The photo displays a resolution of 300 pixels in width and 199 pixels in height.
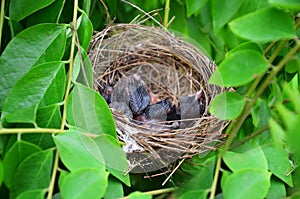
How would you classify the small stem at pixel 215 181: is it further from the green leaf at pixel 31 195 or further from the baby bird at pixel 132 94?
the baby bird at pixel 132 94

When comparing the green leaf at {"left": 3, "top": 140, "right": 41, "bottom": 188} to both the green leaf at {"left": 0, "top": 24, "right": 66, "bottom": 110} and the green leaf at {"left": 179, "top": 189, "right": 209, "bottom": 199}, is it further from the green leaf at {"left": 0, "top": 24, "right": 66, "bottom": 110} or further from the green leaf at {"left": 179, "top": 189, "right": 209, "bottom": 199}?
the green leaf at {"left": 179, "top": 189, "right": 209, "bottom": 199}

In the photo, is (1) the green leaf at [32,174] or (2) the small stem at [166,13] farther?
(2) the small stem at [166,13]

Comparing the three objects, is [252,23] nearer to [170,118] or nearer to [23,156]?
[23,156]

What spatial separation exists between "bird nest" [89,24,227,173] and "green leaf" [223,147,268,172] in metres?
0.16

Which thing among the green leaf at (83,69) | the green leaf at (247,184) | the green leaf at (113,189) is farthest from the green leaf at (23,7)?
the green leaf at (247,184)

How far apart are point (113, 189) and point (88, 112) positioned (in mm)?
126

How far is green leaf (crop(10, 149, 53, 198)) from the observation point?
0.85 metres

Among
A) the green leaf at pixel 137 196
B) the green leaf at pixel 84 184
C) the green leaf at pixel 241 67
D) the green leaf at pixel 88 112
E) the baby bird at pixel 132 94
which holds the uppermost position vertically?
the green leaf at pixel 241 67

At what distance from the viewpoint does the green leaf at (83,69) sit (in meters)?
0.98

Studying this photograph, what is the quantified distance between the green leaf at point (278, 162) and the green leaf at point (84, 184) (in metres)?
0.32

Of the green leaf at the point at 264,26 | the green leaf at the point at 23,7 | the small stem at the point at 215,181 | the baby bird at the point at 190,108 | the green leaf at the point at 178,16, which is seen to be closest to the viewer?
the green leaf at the point at 264,26

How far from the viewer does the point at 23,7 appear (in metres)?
1.03

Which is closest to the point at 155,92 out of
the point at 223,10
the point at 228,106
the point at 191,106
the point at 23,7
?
the point at 191,106

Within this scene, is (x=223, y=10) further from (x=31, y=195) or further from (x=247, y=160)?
(x=31, y=195)
